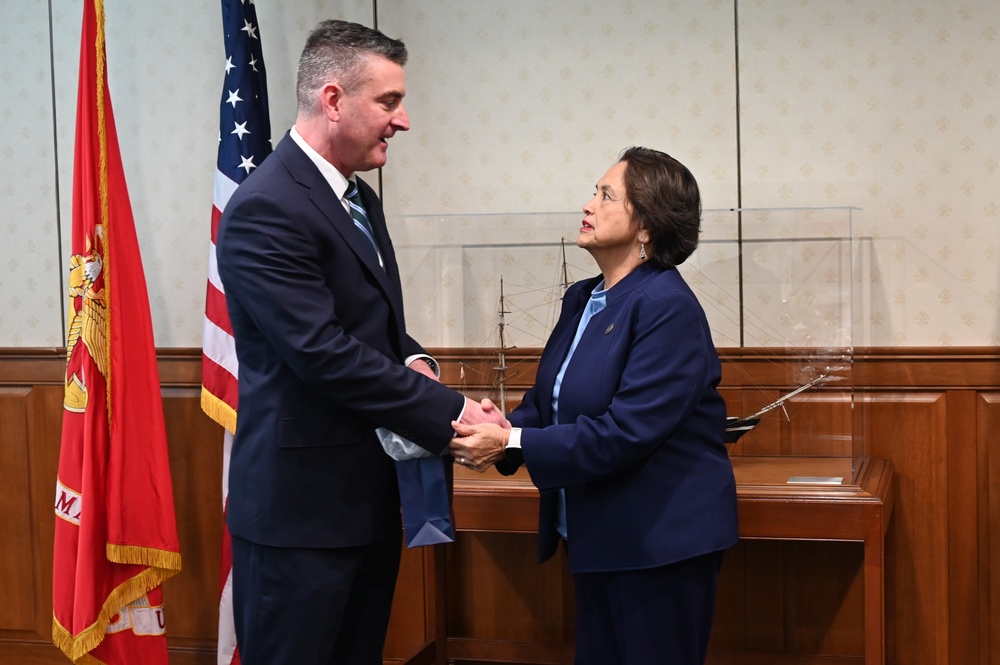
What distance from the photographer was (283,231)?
1.99 m

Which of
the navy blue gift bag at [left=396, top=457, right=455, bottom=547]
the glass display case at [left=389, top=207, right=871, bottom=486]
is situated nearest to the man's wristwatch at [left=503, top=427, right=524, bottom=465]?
the navy blue gift bag at [left=396, top=457, right=455, bottom=547]

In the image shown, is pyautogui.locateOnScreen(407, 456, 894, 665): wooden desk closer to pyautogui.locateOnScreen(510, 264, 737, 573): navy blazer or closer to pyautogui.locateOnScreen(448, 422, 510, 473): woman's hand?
pyautogui.locateOnScreen(510, 264, 737, 573): navy blazer

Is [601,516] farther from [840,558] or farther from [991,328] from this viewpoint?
[991,328]

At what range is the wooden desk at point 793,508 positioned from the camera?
274cm

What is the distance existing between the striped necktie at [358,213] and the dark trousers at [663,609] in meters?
0.86

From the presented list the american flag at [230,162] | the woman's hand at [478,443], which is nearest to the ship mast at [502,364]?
the american flag at [230,162]

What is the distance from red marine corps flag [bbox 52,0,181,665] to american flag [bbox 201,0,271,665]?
0.18 metres

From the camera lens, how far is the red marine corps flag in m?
3.17

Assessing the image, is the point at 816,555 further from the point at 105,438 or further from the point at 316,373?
the point at 105,438

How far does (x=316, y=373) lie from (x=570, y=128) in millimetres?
1723

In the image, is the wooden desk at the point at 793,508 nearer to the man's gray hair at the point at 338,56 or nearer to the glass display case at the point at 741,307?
the glass display case at the point at 741,307

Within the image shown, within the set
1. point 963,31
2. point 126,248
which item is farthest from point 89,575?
point 963,31

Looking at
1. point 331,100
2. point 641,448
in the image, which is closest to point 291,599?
point 641,448

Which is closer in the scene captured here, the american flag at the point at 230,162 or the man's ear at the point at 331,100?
the man's ear at the point at 331,100
